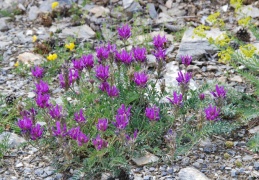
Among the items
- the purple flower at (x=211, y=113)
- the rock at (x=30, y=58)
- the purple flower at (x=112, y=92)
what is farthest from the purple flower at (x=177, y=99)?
the rock at (x=30, y=58)

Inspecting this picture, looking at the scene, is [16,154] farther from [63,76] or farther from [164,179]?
[164,179]

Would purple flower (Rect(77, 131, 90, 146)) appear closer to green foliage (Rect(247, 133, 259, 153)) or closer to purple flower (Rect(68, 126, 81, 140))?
purple flower (Rect(68, 126, 81, 140))

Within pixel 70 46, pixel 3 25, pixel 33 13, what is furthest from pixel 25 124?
pixel 33 13

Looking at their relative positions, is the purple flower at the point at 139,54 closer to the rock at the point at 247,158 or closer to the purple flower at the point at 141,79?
the purple flower at the point at 141,79

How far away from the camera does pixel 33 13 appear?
7180 millimetres

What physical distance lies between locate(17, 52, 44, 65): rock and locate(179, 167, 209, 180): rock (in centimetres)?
265

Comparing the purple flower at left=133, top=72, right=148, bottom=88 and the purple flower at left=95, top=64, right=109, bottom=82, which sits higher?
A: the purple flower at left=95, top=64, right=109, bottom=82

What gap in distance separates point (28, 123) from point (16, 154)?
78cm

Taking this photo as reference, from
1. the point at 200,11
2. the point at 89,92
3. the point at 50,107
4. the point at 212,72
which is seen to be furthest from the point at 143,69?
the point at 200,11

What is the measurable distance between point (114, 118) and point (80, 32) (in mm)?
2694

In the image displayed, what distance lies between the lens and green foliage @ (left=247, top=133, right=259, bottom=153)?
3807mm

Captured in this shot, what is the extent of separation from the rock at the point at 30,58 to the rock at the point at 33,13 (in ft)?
3.88

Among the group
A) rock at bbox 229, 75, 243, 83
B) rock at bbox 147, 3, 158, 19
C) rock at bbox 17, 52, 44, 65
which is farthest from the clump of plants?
rock at bbox 147, 3, 158, 19

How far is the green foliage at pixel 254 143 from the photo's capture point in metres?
3.81
